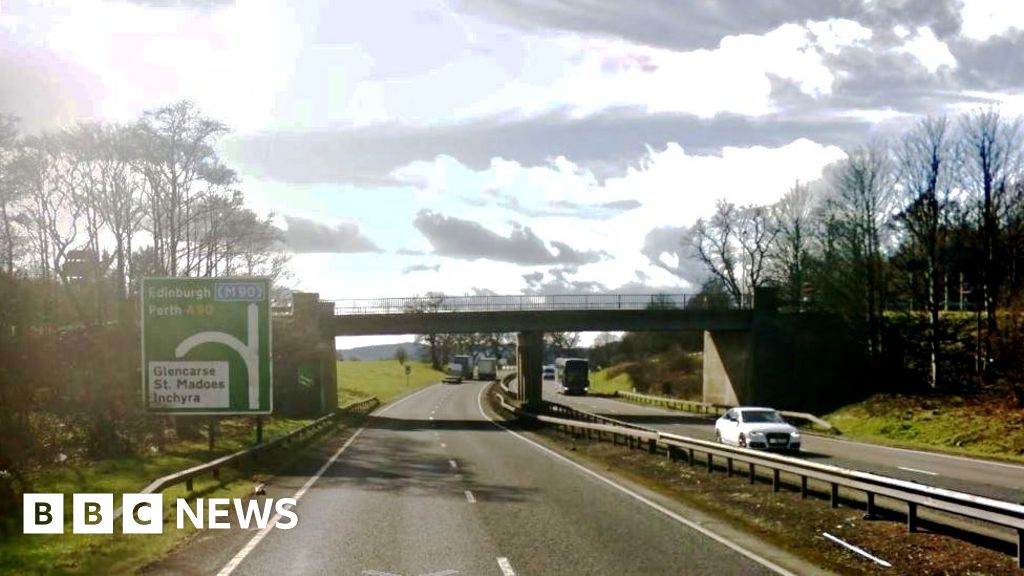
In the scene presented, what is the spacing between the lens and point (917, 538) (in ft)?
50.4

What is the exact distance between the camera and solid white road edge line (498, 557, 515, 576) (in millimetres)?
12602

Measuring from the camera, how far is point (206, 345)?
27.6 m

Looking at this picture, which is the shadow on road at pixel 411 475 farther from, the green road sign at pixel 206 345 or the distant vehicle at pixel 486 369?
the distant vehicle at pixel 486 369

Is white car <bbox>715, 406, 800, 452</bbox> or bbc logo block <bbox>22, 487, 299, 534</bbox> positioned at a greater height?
bbc logo block <bbox>22, 487, 299, 534</bbox>

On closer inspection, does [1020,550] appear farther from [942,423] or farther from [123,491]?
[942,423]

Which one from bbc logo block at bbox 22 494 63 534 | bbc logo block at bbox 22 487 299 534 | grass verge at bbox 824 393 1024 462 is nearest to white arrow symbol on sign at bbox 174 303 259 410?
bbc logo block at bbox 22 487 299 534

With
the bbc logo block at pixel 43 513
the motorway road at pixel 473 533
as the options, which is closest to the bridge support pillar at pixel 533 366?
the motorway road at pixel 473 533

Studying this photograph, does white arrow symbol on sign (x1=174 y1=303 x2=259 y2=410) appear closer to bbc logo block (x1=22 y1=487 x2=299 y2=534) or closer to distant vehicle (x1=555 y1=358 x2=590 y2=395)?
bbc logo block (x1=22 y1=487 x2=299 y2=534)

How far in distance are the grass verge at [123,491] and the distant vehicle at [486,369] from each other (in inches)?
4453

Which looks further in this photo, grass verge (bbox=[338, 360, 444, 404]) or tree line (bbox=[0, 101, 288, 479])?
grass verge (bbox=[338, 360, 444, 404])

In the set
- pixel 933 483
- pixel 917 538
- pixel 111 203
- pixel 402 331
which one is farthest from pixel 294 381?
pixel 917 538

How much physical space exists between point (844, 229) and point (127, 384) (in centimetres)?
4936

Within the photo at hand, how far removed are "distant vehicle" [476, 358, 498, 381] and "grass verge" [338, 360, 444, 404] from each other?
7.41 m

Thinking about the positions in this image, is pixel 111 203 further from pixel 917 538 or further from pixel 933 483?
pixel 917 538
